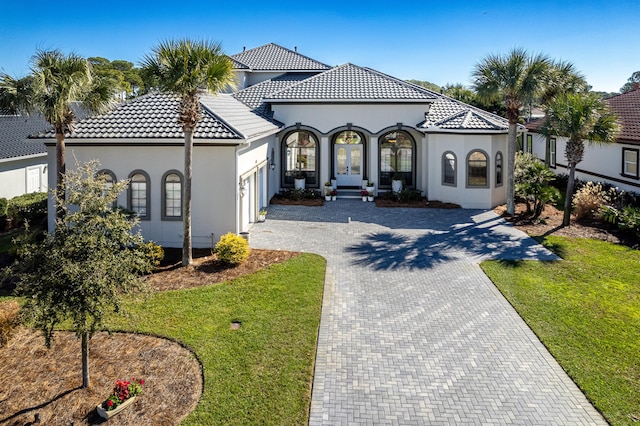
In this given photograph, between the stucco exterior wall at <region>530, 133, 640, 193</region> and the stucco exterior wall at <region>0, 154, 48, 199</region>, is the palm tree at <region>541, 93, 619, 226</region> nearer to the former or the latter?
the stucco exterior wall at <region>530, 133, 640, 193</region>

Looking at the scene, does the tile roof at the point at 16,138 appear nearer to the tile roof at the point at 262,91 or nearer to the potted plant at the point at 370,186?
the tile roof at the point at 262,91

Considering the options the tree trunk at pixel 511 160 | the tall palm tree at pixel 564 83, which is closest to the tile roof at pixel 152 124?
the tree trunk at pixel 511 160

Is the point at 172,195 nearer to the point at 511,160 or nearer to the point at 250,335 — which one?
the point at 250,335

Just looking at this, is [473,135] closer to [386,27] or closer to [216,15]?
[386,27]

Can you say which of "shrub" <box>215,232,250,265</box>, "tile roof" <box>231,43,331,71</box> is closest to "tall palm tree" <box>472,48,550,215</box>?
"shrub" <box>215,232,250,265</box>

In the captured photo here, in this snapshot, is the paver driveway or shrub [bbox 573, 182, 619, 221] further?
shrub [bbox 573, 182, 619, 221]

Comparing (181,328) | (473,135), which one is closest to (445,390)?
(181,328)
